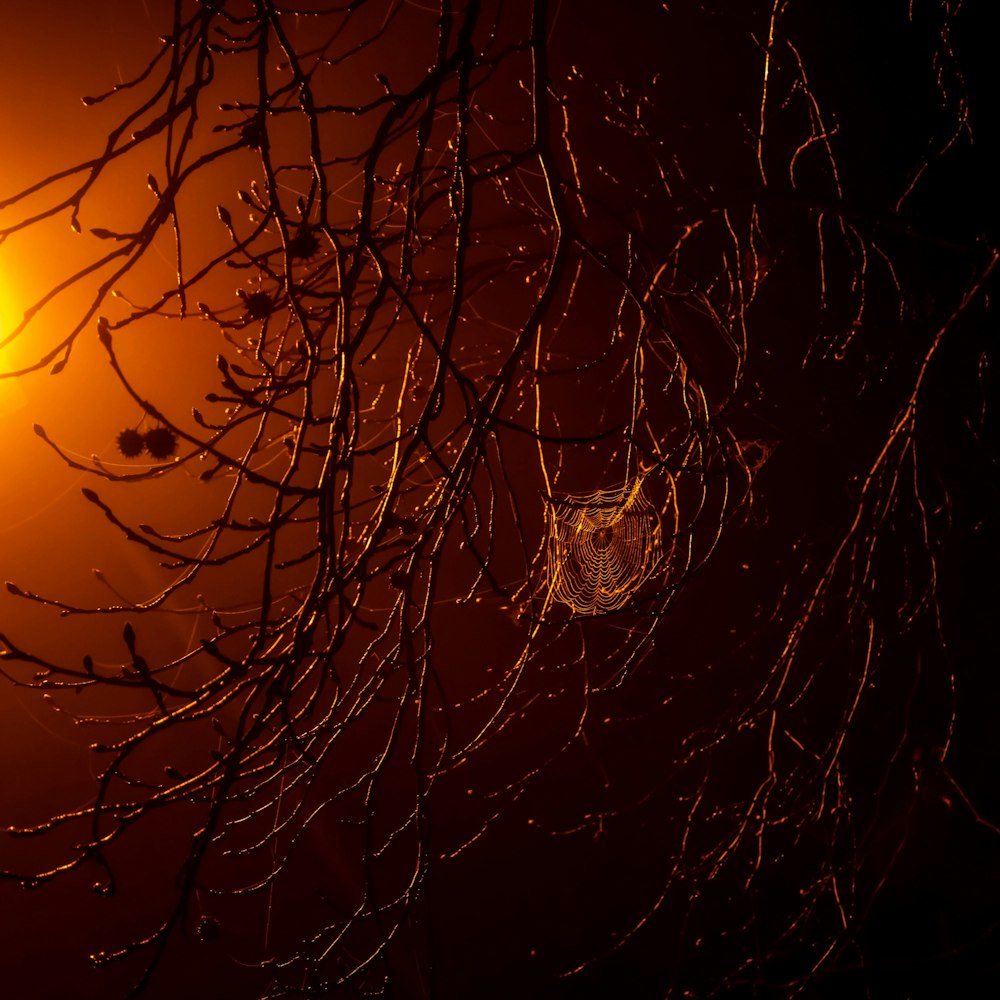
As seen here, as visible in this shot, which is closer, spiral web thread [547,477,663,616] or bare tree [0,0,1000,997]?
bare tree [0,0,1000,997]

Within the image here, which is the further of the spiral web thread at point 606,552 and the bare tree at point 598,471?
the spiral web thread at point 606,552

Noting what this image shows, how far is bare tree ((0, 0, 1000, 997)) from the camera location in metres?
2.07

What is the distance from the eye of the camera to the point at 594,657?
2.34m

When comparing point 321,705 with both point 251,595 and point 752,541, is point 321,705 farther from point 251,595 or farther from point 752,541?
point 752,541

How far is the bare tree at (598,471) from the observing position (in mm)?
2070

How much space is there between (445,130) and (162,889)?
2088 mm

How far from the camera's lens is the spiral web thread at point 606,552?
7.13 feet

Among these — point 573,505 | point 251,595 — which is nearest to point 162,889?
point 251,595

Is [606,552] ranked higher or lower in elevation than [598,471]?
lower

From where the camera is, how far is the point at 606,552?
248cm

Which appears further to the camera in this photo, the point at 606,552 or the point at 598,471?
the point at 606,552

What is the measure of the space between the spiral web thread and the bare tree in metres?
0.01

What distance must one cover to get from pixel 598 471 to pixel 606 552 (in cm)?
28

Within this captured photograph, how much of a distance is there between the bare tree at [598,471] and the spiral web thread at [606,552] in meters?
0.01
